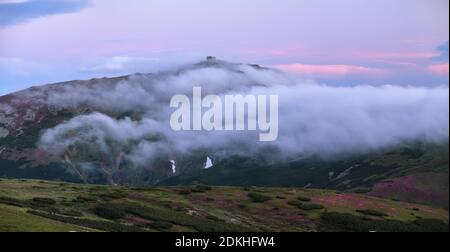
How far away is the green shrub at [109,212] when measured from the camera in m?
71.7

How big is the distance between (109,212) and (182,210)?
13732 mm

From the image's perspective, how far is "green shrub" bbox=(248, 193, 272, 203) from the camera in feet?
313

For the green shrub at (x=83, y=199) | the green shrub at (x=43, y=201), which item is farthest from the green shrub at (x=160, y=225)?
the green shrub at (x=43, y=201)

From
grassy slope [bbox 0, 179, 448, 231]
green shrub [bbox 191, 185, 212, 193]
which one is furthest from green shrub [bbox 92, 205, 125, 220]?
A: green shrub [bbox 191, 185, 212, 193]

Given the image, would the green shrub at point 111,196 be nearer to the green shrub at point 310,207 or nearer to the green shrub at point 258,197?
the green shrub at point 258,197

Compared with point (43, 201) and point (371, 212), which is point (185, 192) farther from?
point (43, 201)

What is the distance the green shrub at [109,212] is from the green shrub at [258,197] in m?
27.0

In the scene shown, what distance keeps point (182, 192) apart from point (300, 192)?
78.5 ft

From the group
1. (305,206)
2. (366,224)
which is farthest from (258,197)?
(366,224)
